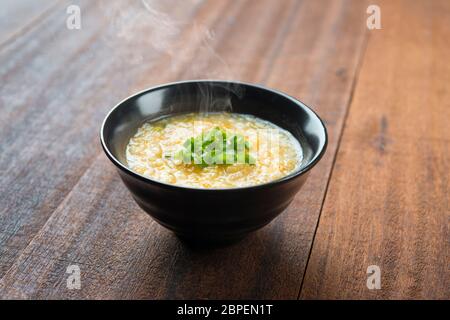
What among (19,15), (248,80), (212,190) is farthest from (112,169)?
(19,15)

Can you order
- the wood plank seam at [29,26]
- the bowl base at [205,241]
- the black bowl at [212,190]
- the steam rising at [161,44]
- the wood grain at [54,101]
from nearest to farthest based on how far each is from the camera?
the black bowl at [212,190] < the bowl base at [205,241] < the wood grain at [54,101] < the steam rising at [161,44] < the wood plank seam at [29,26]

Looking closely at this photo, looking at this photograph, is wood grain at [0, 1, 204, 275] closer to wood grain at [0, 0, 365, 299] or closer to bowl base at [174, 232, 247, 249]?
wood grain at [0, 0, 365, 299]

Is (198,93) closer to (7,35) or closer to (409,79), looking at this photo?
(409,79)

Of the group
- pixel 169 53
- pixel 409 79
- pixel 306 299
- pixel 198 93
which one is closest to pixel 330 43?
pixel 409 79

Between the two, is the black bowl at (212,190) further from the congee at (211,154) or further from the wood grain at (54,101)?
the wood grain at (54,101)

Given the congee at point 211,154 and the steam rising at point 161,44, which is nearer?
the congee at point 211,154

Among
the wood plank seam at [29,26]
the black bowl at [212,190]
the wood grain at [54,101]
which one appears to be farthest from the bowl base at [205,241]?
the wood plank seam at [29,26]

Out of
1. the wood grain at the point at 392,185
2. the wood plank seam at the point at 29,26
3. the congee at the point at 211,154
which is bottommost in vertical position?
the wood grain at the point at 392,185
